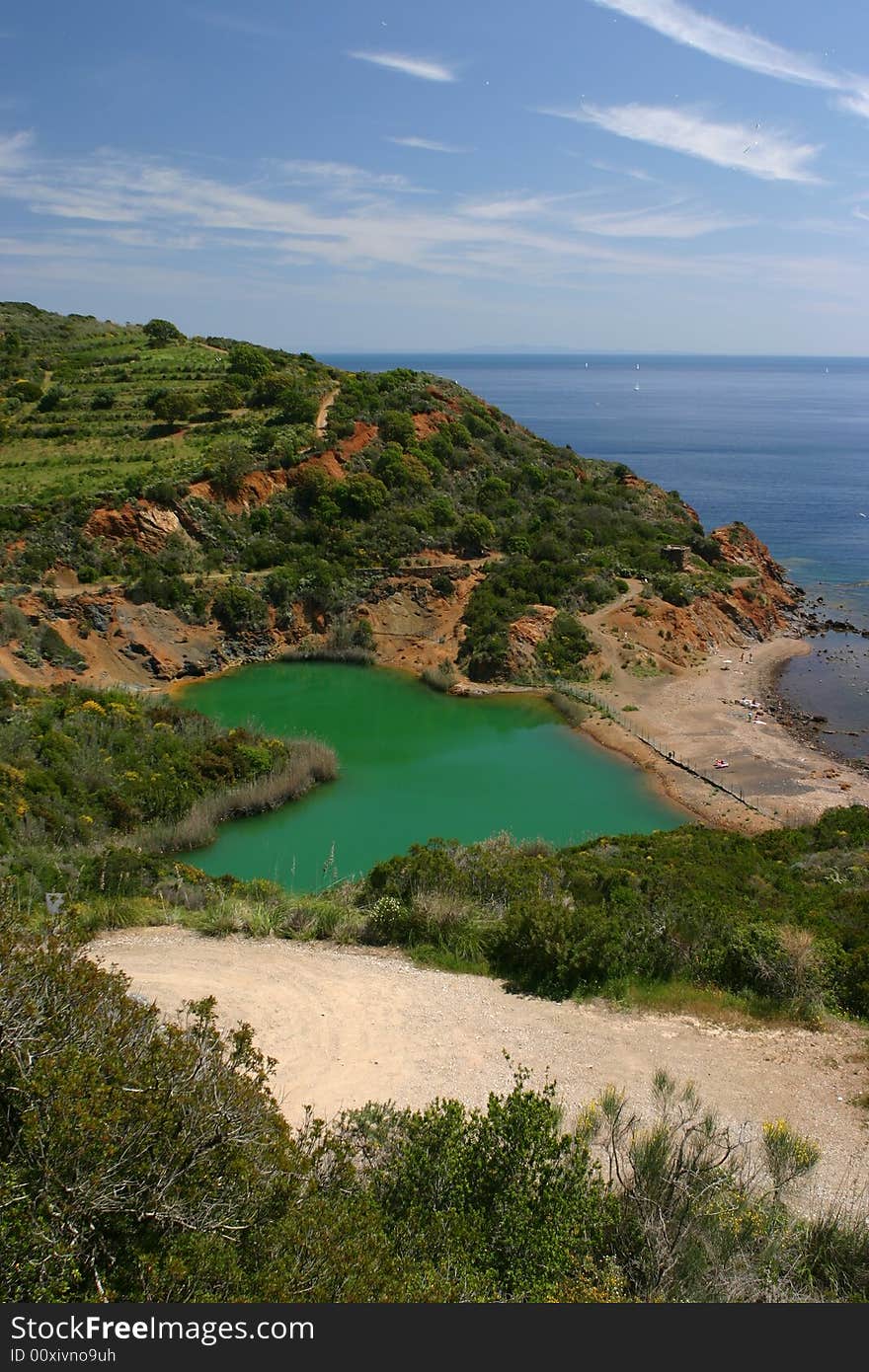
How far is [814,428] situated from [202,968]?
146m

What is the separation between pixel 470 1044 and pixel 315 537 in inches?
1392

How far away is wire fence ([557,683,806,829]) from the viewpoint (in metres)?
25.5

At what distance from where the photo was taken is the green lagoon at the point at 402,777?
74.1ft

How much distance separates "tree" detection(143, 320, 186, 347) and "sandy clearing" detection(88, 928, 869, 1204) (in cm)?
5838

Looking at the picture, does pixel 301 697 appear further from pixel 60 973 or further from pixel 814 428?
pixel 814 428

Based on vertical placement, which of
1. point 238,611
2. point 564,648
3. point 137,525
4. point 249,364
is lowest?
point 564,648

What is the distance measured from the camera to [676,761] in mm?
29594

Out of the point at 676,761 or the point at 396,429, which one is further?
the point at 396,429

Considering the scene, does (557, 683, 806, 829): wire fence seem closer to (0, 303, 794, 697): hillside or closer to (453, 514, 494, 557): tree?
(0, 303, 794, 697): hillside

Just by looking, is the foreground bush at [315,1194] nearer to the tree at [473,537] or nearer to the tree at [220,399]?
the tree at [473,537]

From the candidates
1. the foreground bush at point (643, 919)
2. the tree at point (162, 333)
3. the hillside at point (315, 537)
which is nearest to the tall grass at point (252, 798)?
the foreground bush at point (643, 919)

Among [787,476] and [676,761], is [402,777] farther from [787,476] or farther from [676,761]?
[787,476]

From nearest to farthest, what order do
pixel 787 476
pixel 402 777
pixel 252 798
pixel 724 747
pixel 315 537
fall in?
pixel 252 798 → pixel 402 777 → pixel 724 747 → pixel 315 537 → pixel 787 476

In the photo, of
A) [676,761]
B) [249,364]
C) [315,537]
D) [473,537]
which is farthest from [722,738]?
[249,364]
